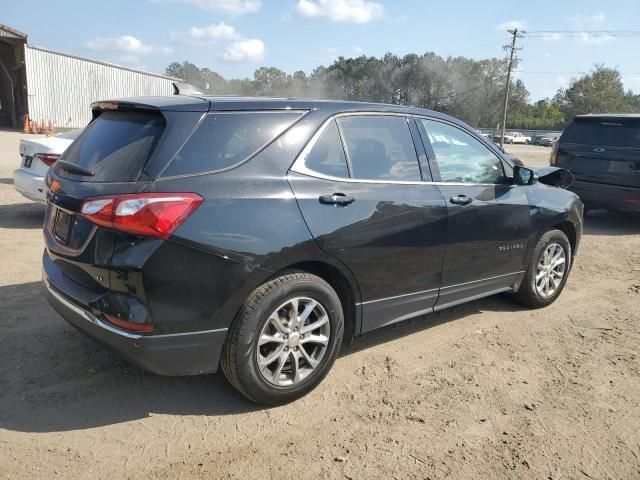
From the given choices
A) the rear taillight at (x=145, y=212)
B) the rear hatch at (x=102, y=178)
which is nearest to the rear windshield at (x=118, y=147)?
the rear hatch at (x=102, y=178)

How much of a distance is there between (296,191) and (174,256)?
80cm

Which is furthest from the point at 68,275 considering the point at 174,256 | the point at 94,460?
the point at 94,460

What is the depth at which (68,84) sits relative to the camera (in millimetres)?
29062

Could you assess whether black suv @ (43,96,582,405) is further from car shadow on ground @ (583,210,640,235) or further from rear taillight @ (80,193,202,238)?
car shadow on ground @ (583,210,640,235)

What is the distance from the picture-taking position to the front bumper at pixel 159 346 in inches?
105

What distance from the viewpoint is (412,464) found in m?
2.67

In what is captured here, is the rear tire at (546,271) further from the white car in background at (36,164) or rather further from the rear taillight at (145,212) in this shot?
the white car in background at (36,164)

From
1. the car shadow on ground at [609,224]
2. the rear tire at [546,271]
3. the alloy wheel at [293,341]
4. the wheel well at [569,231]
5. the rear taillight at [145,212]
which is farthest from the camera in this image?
the car shadow on ground at [609,224]

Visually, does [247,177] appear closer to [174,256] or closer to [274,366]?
[174,256]

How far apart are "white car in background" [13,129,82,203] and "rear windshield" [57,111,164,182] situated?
13.8ft

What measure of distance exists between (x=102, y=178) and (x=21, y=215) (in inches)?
238

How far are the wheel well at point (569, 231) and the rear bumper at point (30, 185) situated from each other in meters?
6.16

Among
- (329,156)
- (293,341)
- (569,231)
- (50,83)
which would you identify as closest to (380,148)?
(329,156)

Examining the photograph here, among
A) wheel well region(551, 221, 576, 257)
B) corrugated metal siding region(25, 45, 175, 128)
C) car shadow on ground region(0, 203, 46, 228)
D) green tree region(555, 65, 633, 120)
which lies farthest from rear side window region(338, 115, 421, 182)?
green tree region(555, 65, 633, 120)
